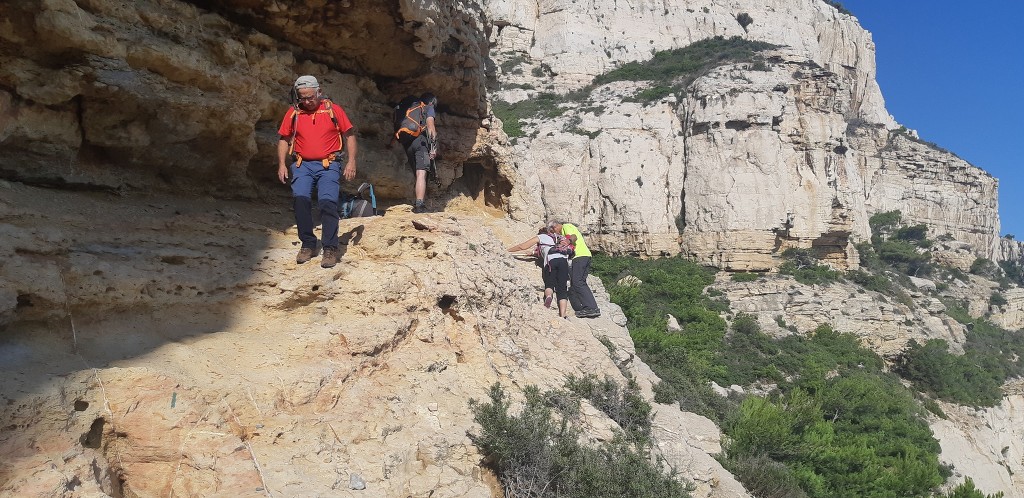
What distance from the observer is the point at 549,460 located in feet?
12.5

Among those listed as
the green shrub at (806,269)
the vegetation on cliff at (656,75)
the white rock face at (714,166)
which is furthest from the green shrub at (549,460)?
the vegetation on cliff at (656,75)

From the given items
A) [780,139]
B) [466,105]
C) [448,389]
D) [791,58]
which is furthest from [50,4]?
[791,58]

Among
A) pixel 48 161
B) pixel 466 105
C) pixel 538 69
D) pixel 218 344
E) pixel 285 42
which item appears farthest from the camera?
pixel 538 69

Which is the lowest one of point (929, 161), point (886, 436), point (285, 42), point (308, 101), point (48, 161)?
point (886, 436)

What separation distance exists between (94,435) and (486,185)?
746 cm

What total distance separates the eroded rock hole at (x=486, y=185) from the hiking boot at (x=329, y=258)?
5230 mm

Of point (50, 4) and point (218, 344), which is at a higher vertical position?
point (50, 4)

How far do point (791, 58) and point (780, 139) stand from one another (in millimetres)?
7654

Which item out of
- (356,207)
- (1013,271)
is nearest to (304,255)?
(356,207)

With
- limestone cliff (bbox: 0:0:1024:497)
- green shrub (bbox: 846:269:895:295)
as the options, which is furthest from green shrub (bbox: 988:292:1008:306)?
limestone cliff (bbox: 0:0:1024:497)

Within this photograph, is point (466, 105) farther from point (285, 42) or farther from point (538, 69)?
point (538, 69)

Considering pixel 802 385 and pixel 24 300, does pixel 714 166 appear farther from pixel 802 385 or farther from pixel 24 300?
pixel 24 300

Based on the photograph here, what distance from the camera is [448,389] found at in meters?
4.05

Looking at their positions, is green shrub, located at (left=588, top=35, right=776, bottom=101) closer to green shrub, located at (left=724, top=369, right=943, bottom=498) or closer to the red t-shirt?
green shrub, located at (left=724, top=369, right=943, bottom=498)
